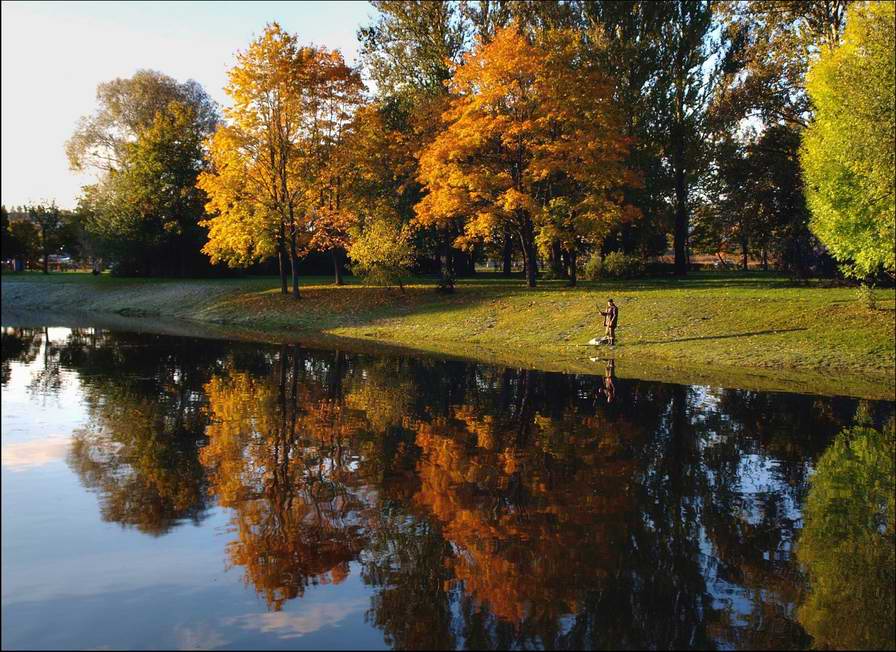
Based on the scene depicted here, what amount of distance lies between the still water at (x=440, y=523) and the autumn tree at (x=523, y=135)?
79.2 feet

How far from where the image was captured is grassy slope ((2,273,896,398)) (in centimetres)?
2600

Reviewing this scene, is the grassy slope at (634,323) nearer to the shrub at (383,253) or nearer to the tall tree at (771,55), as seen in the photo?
the shrub at (383,253)

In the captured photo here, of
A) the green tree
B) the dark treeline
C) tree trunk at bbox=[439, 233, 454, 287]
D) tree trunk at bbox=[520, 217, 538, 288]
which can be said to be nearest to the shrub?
the dark treeline

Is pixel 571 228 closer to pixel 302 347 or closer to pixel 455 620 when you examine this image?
pixel 302 347

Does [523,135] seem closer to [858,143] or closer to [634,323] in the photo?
[634,323]

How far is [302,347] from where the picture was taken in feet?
105

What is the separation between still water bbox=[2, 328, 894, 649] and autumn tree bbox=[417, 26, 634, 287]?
24148mm

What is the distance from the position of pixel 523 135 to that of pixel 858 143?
18228 mm

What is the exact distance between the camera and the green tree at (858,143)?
2845cm

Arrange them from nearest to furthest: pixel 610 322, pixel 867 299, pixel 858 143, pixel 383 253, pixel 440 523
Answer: pixel 440 523 → pixel 858 143 → pixel 610 322 → pixel 867 299 → pixel 383 253

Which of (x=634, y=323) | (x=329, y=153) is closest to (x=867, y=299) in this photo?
(x=634, y=323)

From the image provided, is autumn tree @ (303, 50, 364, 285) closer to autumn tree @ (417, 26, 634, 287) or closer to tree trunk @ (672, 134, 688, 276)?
autumn tree @ (417, 26, 634, 287)

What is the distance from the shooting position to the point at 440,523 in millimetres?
10266

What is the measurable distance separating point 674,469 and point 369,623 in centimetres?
728
